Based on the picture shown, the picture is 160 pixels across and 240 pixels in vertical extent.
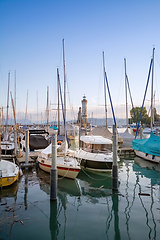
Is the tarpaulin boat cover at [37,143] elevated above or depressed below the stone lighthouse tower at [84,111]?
below

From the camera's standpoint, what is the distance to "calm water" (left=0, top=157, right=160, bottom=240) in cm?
773

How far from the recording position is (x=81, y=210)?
9.76 m

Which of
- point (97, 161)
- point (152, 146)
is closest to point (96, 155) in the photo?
point (97, 161)

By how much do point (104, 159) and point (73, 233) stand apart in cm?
876

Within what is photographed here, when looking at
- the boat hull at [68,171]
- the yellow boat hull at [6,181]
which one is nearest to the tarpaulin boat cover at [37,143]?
the boat hull at [68,171]

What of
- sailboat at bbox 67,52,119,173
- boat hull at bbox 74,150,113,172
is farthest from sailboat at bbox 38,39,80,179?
boat hull at bbox 74,150,113,172

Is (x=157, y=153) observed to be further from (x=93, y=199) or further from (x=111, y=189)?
(x=93, y=199)

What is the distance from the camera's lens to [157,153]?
19.3 metres

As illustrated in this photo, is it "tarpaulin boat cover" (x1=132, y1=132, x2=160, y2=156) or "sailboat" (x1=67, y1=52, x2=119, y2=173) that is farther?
"tarpaulin boat cover" (x1=132, y1=132, x2=160, y2=156)

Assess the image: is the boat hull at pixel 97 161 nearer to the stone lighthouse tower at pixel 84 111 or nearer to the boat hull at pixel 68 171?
the boat hull at pixel 68 171

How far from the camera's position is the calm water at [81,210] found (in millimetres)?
7727

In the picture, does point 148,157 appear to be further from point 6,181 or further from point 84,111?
point 84,111

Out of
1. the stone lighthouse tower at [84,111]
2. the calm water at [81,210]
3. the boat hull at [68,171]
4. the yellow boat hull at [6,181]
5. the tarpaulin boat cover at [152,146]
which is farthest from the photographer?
the stone lighthouse tower at [84,111]

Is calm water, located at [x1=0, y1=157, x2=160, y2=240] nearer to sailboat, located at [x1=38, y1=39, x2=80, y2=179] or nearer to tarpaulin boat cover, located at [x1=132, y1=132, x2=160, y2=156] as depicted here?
sailboat, located at [x1=38, y1=39, x2=80, y2=179]
